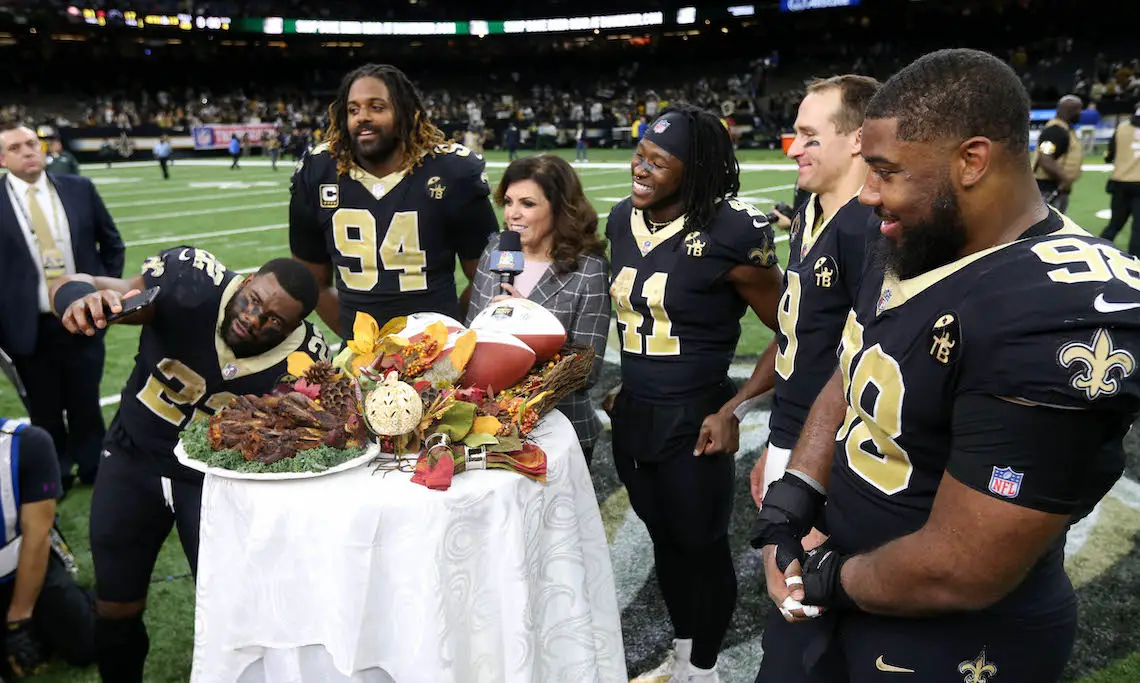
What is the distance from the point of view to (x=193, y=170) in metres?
24.7

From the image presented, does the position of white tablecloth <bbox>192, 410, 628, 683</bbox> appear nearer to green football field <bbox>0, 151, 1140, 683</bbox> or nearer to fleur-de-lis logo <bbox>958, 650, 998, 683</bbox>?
fleur-de-lis logo <bbox>958, 650, 998, 683</bbox>

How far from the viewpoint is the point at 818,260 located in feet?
Result: 7.89

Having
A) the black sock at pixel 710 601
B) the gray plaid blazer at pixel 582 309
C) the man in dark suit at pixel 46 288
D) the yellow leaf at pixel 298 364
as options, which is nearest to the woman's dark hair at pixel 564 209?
the gray plaid blazer at pixel 582 309

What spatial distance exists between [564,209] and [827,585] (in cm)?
176

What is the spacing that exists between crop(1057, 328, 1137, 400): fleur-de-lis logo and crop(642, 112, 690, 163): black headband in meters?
1.68

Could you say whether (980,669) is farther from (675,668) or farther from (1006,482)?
(675,668)

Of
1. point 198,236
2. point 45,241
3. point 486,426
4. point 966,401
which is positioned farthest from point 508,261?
point 198,236

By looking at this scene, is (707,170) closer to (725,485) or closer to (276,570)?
(725,485)

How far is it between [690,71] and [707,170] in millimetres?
43039

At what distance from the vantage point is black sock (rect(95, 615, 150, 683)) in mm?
2707

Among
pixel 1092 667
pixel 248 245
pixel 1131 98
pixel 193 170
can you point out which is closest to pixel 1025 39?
pixel 1131 98

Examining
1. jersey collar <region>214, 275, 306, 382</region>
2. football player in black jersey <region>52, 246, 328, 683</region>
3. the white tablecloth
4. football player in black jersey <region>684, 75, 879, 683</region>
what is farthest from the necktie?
football player in black jersey <region>684, 75, 879, 683</region>

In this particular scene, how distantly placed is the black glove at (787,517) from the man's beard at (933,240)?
54 centimetres

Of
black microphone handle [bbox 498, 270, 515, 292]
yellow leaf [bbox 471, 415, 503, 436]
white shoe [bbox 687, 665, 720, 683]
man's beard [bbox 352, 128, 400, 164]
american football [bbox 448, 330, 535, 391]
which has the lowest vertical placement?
white shoe [bbox 687, 665, 720, 683]
